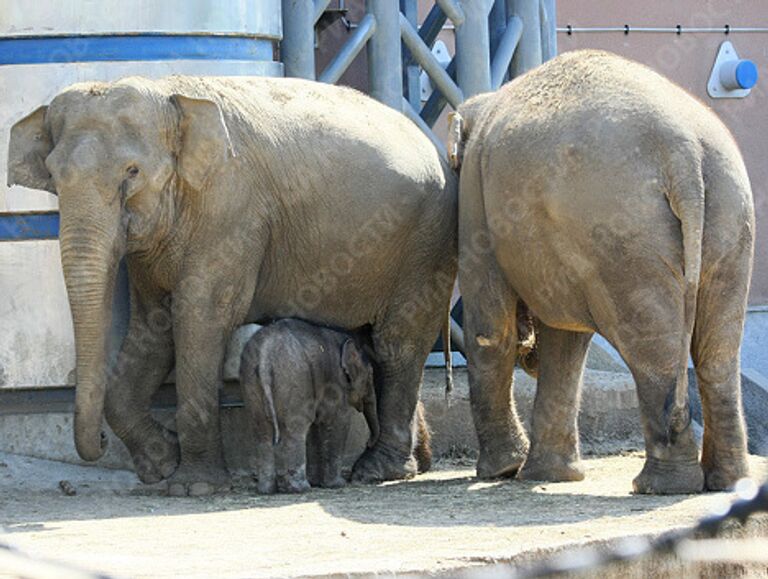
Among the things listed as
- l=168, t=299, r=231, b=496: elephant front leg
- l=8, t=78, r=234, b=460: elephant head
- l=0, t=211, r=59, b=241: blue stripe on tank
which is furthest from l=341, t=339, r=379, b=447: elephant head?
l=0, t=211, r=59, b=241: blue stripe on tank

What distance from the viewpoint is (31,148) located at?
6277 millimetres

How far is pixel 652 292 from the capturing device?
5.53m

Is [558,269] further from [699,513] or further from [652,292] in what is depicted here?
[699,513]

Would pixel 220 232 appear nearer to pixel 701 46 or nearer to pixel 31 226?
pixel 31 226

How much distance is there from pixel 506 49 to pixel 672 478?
134 inches

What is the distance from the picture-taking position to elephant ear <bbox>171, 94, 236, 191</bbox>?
6227 millimetres

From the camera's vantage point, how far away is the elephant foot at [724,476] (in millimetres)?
5834

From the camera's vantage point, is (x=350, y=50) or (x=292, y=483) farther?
(x=350, y=50)

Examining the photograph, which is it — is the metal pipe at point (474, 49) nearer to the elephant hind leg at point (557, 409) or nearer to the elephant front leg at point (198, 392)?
the elephant hind leg at point (557, 409)

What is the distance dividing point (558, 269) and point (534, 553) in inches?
70.1

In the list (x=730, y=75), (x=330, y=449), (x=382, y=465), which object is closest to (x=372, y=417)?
(x=382, y=465)

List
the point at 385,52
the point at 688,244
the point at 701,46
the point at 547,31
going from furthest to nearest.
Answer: the point at 701,46 → the point at 547,31 → the point at 385,52 → the point at 688,244

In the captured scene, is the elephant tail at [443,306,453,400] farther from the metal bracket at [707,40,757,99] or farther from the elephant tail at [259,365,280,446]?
the metal bracket at [707,40,757,99]

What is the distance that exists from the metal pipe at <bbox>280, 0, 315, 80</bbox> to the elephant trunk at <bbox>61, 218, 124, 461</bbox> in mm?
1972
